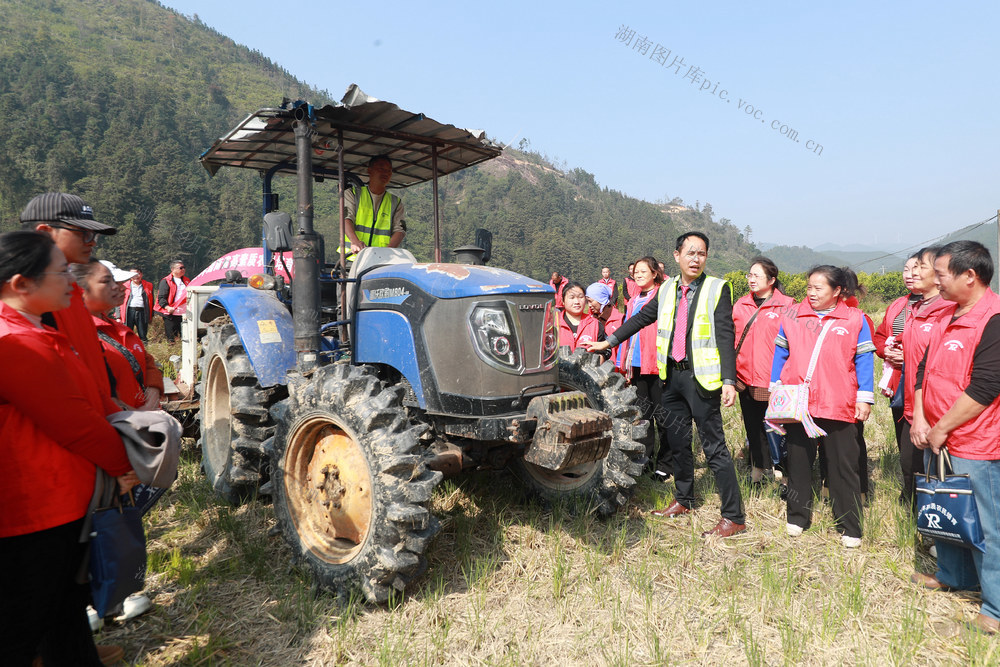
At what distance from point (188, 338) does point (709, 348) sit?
5802mm

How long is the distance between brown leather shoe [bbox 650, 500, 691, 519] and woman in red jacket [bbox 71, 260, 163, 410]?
3.21m

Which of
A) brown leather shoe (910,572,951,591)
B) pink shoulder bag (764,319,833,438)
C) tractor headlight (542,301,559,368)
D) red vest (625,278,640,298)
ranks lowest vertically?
brown leather shoe (910,572,951,591)

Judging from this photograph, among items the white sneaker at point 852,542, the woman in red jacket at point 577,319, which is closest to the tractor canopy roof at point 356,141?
the woman in red jacket at point 577,319

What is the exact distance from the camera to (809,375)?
149 inches

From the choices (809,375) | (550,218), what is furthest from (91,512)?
(550,218)

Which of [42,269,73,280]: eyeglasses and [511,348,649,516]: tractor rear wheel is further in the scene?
[511,348,649,516]: tractor rear wheel

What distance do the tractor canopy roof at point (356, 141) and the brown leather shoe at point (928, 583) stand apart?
3.77 meters

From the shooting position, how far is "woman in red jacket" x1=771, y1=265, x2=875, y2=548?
367 centimetres

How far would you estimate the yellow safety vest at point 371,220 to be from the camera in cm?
410

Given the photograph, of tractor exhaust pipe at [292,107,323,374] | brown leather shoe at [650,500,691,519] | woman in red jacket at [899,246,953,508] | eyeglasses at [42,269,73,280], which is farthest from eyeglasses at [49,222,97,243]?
woman in red jacket at [899,246,953,508]

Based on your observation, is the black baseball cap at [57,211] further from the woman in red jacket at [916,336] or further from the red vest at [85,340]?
the woman in red jacket at [916,336]

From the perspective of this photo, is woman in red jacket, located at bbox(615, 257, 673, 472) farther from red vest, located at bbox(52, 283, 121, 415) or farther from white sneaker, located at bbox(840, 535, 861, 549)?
red vest, located at bbox(52, 283, 121, 415)

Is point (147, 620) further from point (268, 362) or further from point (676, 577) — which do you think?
point (676, 577)

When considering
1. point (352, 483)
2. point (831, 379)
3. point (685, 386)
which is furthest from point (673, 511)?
point (352, 483)
